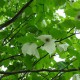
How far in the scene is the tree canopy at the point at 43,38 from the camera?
3.25 ft

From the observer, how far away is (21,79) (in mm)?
1499

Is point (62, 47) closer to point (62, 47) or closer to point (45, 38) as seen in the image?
point (62, 47)

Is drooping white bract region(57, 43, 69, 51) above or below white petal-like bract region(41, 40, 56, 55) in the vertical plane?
above

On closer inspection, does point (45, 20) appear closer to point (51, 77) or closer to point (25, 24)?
point (25, 24)

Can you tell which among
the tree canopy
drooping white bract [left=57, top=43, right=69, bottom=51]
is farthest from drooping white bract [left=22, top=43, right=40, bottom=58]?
drooping white bract [left=57, top=43, right=69, bottom=51]

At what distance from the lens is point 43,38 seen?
98cm

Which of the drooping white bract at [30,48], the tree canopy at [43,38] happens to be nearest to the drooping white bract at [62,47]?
the tree canopy at [43,38]

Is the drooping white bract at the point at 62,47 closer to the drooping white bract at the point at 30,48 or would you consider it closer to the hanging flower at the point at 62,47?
the hanging flower at the point at 62,47

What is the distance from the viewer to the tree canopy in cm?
99

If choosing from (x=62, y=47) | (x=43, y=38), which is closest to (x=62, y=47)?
(x=62, y=47)

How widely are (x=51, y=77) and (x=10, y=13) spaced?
448 mm

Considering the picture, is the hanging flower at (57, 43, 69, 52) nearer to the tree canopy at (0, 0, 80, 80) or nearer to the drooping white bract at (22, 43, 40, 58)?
the tree canopy at (0, 0, 80, 80)

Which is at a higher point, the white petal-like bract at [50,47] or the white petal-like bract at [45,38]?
the white petal-like bract at [45,38]

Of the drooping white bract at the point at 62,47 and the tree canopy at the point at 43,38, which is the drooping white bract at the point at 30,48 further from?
the drooping white bract at the point at 62,47
